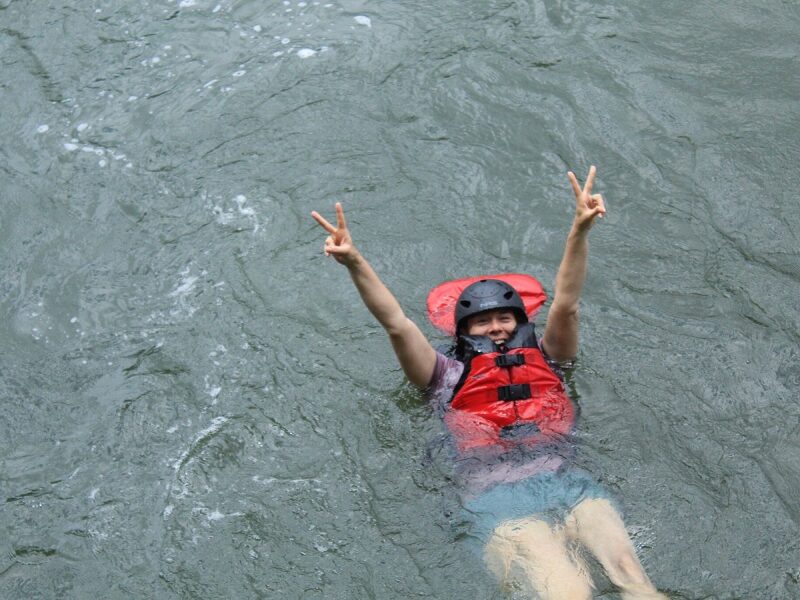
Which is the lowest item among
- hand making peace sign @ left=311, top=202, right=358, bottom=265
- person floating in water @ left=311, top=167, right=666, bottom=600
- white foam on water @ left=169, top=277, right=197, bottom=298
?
white foam on water @ left=169, top=277, right=197, bottom=298

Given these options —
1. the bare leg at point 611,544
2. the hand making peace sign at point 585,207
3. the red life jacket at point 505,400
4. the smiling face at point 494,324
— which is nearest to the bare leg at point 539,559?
the bare leg at point 611,544

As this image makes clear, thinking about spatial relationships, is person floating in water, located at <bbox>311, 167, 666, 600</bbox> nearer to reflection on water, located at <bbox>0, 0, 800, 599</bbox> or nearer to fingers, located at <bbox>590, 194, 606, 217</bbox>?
fingers, located at <bbox>590, 194, 606, 217</bbox>

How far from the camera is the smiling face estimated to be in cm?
656

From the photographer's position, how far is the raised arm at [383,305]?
559cm

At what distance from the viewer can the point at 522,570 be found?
223 inches

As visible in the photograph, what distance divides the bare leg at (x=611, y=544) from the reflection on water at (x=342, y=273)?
0.51 feet

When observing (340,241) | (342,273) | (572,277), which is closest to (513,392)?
(572,277)

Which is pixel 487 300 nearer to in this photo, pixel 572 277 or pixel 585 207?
pixel 572 277

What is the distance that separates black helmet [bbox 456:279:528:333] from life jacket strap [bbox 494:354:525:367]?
0.36 metres

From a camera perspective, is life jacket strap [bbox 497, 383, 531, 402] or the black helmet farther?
the black helmet

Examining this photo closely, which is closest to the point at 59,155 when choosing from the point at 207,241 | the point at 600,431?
the point at 207,241

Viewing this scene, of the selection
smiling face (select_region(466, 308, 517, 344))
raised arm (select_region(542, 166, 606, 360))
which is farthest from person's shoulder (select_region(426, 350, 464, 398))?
raised arm (select_region(542, 166, 606, 360))

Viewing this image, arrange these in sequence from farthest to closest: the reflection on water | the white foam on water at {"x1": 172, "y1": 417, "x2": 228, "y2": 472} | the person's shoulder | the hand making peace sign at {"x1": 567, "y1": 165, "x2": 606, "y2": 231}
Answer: the white foam on water at {"x1": 172, "y1": 417, "x2": 228, "y2": 472}
the person's shoulder
the reflection on water
the hand making peace sign at {"x1": 567, "y1": 165, "x2": 606, "y2": 231}

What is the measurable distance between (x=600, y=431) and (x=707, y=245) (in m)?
2.28
